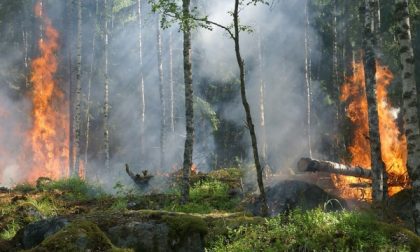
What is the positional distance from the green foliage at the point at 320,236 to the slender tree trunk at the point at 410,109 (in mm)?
3170

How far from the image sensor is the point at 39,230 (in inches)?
249

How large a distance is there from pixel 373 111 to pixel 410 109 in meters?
3.43

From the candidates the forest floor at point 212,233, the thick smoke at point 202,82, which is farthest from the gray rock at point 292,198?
the thick smoke at point 202,82

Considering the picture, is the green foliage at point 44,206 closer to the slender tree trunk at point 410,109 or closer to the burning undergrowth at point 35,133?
the slender tree trunk at point 410,109

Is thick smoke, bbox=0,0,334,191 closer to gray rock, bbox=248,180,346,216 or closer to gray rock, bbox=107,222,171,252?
gray rock, bbox=248,180,346,216

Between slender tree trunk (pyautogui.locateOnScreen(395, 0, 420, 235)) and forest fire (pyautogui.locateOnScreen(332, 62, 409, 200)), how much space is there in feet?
17.3

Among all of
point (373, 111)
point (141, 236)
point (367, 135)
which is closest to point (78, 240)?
point (141, 236)

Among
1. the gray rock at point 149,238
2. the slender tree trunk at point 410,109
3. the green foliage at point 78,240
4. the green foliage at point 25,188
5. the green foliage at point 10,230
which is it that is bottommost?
the green foliage at point 10,230

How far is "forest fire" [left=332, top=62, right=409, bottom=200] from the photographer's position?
49.7 feet

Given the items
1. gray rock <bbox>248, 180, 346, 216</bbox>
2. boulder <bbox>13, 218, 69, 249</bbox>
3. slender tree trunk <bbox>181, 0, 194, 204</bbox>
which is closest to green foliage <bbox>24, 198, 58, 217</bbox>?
slender tree trunk <bbox>181, 0, 194, 204</bbox>

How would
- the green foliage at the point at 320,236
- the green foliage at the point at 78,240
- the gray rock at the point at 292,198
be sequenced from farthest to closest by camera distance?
1. the gray rock at the point at 292,198
2. the green foliage at the point at 320,236
3. the green foliage at the point at 78,240

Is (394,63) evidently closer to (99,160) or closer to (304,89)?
(304,89)

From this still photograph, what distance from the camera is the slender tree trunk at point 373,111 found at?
38.4ft

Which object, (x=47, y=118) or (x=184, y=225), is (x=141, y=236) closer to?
(x=184, y=225)
